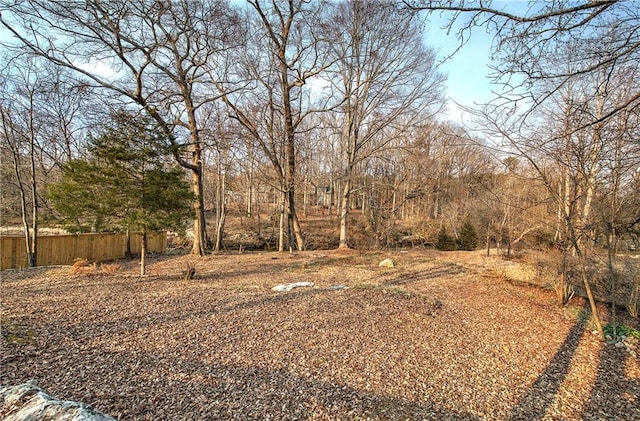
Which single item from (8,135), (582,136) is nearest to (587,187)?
(582,136)

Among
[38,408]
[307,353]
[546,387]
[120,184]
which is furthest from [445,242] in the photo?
[38,408]

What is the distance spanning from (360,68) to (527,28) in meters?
11.7

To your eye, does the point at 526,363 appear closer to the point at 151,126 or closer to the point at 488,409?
the point at 488,409

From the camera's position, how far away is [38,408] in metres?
2.01

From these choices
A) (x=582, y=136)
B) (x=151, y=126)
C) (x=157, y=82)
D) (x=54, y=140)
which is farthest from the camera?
(x=54, y=140)

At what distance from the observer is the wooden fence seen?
8.94 m

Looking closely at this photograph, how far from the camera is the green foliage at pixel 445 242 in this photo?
1551cm

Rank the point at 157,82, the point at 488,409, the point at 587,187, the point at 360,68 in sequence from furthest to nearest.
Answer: the point at 360,68, the point at 157,82, the point at 587,187, the point at 488,409

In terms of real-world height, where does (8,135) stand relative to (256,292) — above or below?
above

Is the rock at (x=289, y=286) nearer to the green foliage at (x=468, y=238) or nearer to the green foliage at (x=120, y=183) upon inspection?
the green foliage at (x=120, y=183)

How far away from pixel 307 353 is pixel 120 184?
5291 millimetres

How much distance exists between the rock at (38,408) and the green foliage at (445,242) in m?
15.5

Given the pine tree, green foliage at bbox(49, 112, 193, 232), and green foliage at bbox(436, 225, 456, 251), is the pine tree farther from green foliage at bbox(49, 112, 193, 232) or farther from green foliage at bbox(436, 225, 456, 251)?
green foliage at bbox(436, 225, 456, 251)

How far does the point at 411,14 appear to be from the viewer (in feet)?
9.57
